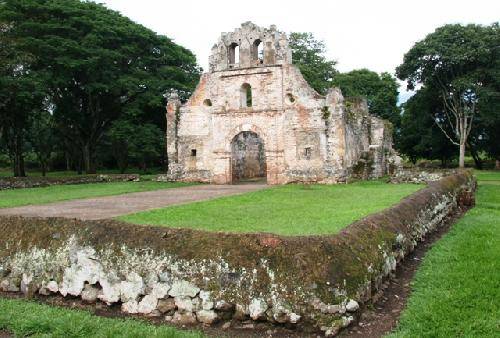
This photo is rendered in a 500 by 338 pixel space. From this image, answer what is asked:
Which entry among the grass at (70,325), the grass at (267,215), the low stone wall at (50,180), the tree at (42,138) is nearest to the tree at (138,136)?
the low stone wall at (50,180)

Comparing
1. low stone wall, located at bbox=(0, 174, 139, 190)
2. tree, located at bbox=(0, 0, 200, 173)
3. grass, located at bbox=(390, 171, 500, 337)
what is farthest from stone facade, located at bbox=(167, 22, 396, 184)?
grass, located at bbox=(390, 171, 500, 337)

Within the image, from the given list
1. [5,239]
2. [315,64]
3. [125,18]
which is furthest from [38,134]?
[5,239]

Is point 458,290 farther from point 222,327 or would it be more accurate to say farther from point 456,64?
point 456,64

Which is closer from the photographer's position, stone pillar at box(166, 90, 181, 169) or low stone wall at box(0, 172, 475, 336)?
low stone wall at box(0, 172, 475, 336)

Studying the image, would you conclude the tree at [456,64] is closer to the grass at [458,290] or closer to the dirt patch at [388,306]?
the grass at [458,290]

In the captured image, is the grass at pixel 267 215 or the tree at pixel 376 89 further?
the tree at pixel 376 89

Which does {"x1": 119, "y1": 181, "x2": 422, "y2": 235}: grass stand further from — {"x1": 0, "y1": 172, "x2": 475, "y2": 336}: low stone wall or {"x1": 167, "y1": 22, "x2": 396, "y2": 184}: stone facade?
{"x1": 167, "y1": 22, "x2": 396, "y2": 184}: stone facade

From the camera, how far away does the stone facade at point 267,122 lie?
23922 mm

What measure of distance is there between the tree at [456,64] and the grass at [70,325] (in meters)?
30.5

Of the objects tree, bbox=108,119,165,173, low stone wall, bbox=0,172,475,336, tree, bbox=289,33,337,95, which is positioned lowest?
low stone wall, bbox=0,172,475,336

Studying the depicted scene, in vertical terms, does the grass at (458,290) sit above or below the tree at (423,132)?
below

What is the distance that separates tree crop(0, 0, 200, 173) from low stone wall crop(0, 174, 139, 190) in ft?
16.0

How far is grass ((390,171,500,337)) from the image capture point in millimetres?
6250

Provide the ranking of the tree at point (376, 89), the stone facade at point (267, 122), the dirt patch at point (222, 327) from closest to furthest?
the dirt patch at point (222, 327)
the stone facade at point (267, 122)
the tree at point (376, 89)
